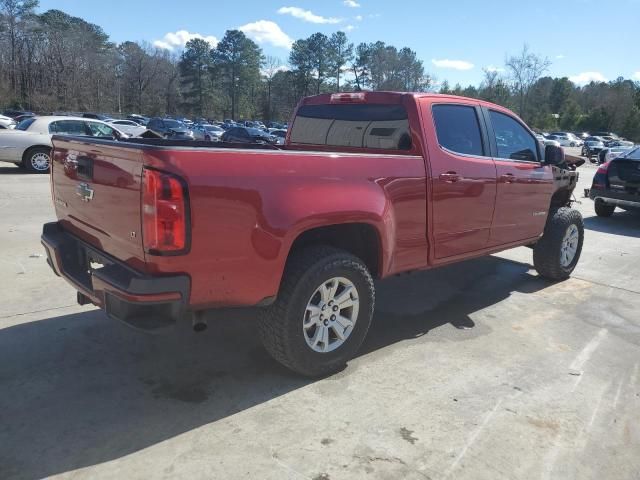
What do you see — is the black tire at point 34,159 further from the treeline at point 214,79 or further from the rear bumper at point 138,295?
the treeline at point 214,79

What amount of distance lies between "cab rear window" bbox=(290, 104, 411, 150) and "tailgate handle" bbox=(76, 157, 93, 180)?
2231 mm

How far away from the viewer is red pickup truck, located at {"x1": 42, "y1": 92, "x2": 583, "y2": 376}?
2.68m

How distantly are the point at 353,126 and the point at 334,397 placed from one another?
7.89 feet

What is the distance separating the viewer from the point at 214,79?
9631cm

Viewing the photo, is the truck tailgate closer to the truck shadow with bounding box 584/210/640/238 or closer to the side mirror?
the side mirror

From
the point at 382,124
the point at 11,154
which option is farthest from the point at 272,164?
the point at 11,154

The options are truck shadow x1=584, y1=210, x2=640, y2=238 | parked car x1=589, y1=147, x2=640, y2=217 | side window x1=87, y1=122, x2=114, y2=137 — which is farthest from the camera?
side window x1=87, y1=122, x2=114, y2=137

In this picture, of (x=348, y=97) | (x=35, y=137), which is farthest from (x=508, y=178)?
(x=35, y=137)

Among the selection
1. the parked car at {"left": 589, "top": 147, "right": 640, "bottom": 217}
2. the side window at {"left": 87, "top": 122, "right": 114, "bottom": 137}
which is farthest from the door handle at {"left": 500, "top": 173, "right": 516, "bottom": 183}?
the side window at {"left": 87, "top": 122, "right": 114, "bottom": 137}

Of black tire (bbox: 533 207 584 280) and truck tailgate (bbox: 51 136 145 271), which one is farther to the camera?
black tire (bbox: 533 207 584 280)

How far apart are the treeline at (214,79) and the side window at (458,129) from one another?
65.7 meters

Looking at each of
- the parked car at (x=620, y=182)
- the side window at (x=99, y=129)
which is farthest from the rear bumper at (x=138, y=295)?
→ the side window at (x=99, y=129)

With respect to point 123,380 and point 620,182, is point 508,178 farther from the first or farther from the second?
point 620,182

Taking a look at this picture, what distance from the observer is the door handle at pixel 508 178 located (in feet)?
15.6
